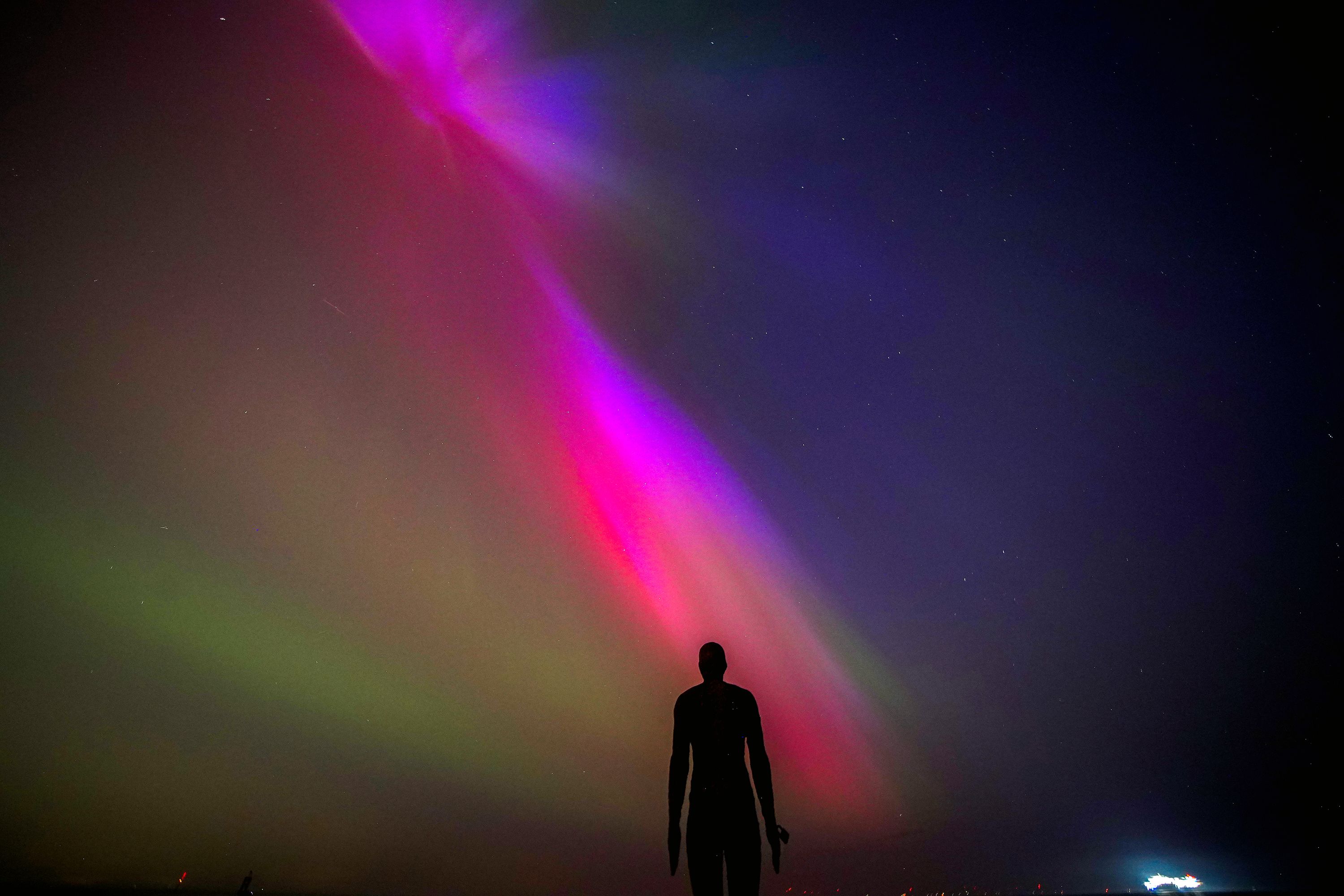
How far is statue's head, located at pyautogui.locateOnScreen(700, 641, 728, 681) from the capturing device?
607 cm

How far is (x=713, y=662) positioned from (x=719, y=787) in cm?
111

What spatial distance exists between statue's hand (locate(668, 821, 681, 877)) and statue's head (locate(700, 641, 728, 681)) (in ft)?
4.68

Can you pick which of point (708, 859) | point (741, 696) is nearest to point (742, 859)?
point (708, 859)

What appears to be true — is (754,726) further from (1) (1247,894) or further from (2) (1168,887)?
(2) (1168,887)

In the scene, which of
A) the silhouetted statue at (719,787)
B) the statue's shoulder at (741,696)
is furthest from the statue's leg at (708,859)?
the statue's shoulder at (741,696)

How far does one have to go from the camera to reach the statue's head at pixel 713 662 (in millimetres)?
6066

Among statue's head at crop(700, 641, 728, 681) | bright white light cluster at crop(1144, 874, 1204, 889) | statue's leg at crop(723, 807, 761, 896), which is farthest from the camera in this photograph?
bright white light cluster at crop(1144, 874, 1204, 889)

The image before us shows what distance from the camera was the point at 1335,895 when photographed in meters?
9.86

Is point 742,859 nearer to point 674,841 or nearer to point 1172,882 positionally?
point 674,841

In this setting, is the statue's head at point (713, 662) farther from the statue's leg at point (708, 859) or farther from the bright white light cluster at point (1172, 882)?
the bright white light cluster at point (1172, 882)

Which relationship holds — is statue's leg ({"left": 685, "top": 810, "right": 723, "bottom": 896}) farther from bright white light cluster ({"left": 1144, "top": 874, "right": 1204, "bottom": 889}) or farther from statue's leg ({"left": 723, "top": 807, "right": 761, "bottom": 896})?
bright white light cluster ({"left": 1144, "top": 874, "right": 1204, "bottom": 889})

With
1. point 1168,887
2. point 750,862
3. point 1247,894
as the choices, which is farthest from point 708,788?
point 1168,887

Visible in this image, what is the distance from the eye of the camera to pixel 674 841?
589 cm

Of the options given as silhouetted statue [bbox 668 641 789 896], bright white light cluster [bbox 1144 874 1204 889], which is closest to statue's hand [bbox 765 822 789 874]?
silhouetted statue [bbox 668 641 789 896]
